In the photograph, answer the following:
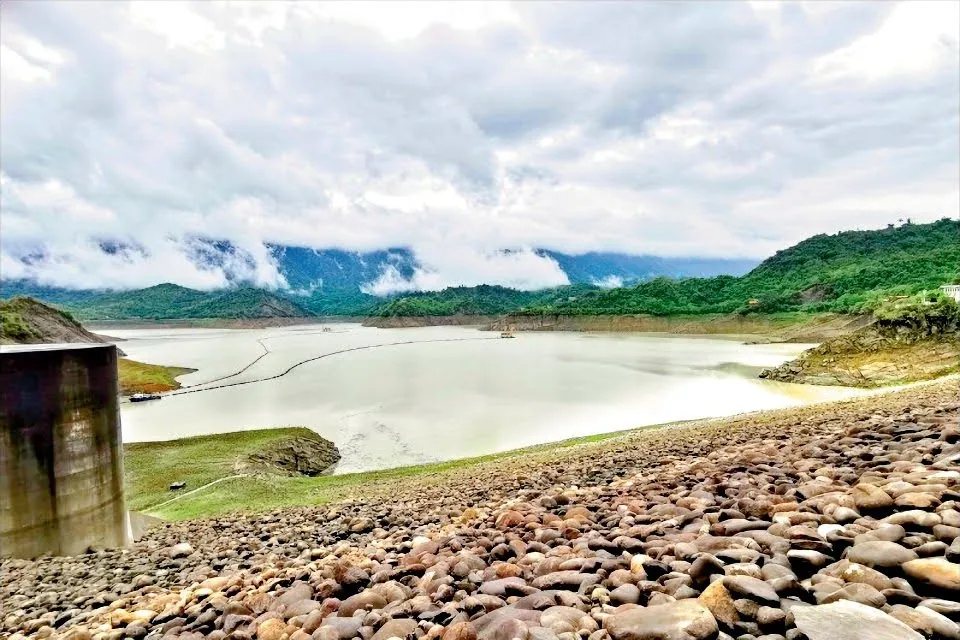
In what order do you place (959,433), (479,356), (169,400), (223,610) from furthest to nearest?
(479,356)
(169,400)
(959,433)
(223,610)

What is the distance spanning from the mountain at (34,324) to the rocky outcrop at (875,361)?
81610 millimetres

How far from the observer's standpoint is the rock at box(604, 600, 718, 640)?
3010mm

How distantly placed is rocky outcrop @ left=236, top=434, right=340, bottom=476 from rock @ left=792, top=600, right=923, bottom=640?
23.2 meters

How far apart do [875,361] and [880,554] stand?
5196 centimetres

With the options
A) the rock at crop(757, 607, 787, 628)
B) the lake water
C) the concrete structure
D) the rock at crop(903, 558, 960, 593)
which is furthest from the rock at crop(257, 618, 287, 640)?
the lake water

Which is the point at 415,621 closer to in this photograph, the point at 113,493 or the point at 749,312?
the point at 113,493

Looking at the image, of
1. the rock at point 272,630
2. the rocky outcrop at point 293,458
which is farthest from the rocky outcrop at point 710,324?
the rock at point 272,630

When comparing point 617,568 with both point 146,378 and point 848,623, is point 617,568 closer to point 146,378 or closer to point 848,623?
point 848,623

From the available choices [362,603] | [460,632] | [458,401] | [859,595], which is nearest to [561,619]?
[460,632]

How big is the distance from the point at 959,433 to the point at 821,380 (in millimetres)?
46079

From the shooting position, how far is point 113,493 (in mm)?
12016

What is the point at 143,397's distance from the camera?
164ft

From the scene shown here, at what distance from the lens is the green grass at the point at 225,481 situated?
55.8 feet

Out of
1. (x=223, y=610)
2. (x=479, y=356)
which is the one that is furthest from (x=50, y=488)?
(x=479, y=356)
